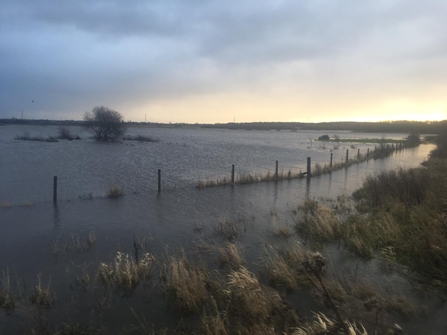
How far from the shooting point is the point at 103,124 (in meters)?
65.4

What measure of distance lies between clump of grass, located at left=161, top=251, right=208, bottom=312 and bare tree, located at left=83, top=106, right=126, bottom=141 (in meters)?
63.7

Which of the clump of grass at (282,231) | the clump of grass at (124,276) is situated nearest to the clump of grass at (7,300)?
the clump of grass at (124,276)

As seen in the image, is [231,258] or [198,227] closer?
[231,258]

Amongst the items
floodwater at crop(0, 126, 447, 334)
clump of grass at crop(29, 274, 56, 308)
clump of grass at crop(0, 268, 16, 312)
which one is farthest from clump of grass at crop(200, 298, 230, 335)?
clump of grass at crop(0, 268, 16, 312)

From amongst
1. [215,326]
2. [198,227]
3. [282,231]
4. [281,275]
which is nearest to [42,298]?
[215,326]

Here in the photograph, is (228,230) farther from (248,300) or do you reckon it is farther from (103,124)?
(103,124)

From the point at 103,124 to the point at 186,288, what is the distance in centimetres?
6449

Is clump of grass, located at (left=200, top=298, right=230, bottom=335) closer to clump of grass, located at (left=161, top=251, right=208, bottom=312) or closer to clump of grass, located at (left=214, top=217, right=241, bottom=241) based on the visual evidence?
clump of grass, located at (left=161, top=251, right=208, bottom=312)

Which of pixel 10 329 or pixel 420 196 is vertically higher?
pixel 420 196

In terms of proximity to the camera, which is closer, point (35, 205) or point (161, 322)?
point (161, 322)

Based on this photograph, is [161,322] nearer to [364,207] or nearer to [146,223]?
[146,223]

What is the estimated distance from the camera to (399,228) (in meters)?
7.89

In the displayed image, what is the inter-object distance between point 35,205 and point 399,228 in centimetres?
1240

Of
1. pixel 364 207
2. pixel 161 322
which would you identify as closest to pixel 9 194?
pixel 161 322
